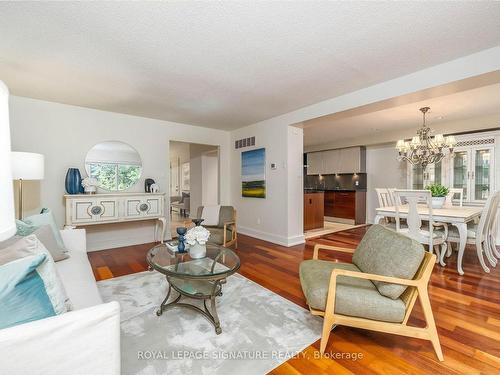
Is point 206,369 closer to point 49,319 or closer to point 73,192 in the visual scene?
point 49,319

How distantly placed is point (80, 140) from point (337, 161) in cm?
634

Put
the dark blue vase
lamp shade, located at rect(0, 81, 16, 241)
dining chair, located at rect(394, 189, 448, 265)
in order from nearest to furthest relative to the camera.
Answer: lamp shade, located at rect(0, 81, 16, 241) < dining chair, located at rect(394, 189, 448, 265) < the dark blue vase

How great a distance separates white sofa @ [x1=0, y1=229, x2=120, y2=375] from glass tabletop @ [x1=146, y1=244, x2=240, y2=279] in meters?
0.84

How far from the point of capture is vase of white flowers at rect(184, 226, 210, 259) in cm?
228

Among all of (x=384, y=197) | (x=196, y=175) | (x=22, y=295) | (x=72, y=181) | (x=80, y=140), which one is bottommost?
(x=22, y=295)

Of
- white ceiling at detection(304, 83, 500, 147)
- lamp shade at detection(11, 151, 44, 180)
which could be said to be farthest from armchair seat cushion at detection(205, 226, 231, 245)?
white ceiling at detection(304, 83, 500, 147)

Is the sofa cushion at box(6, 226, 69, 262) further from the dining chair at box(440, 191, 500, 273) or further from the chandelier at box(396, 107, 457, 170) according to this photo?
the chandelier at box(396, 107, 457, 170)

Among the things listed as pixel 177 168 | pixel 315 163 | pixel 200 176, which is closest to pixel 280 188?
pixel 200 176

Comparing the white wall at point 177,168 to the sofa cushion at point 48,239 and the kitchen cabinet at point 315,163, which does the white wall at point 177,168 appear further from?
the sofa cushion at point 48,239

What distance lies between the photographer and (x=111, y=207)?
12.8 feet

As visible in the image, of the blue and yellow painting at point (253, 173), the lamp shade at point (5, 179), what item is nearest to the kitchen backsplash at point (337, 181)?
the blue and yellow painting at point (253, 173)

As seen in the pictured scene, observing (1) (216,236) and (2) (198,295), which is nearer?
(2) (198,295)

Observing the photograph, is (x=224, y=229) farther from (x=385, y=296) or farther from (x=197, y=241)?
(x=385, y=296)

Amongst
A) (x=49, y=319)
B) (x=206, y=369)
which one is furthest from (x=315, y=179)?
(x=49, y=319)
